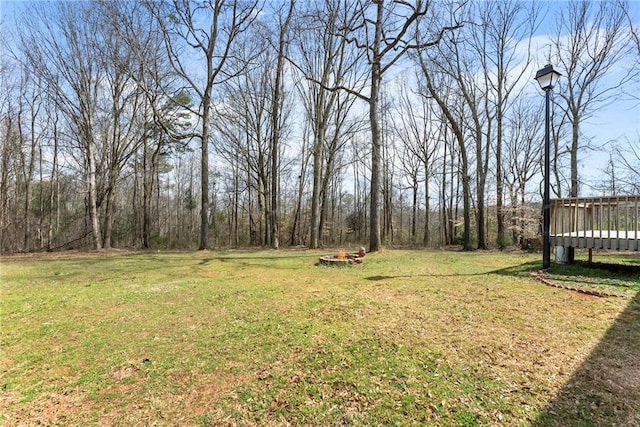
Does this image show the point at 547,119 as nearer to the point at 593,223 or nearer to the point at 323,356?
the point at 593,223

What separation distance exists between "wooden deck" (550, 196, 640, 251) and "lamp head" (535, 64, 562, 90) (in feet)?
7.75

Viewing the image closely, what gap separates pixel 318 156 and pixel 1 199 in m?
14.8

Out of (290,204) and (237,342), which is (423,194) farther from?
(237,342)

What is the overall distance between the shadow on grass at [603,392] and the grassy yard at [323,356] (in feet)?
0.04

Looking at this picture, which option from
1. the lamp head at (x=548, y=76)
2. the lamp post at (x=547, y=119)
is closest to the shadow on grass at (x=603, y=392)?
the lamp post at (x=547, y=119)

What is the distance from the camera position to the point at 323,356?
2701 millimetres

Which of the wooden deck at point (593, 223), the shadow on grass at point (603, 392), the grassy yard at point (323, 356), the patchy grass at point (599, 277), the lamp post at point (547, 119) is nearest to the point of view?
the shadow on grass at point (603, 392)

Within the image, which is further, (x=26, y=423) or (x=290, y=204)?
(x=290, y=204)

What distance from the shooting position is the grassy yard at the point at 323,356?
2.05 metres

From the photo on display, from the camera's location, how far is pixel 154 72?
38.3 ft

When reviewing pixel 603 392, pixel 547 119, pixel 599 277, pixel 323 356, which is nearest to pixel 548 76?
pixel 547 119

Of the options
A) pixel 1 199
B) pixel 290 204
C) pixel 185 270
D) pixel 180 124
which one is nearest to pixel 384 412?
pixel 185 270

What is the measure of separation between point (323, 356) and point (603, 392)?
2.01 m

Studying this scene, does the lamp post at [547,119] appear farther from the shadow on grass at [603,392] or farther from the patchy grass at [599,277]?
the shadow on grass at [603,392]
